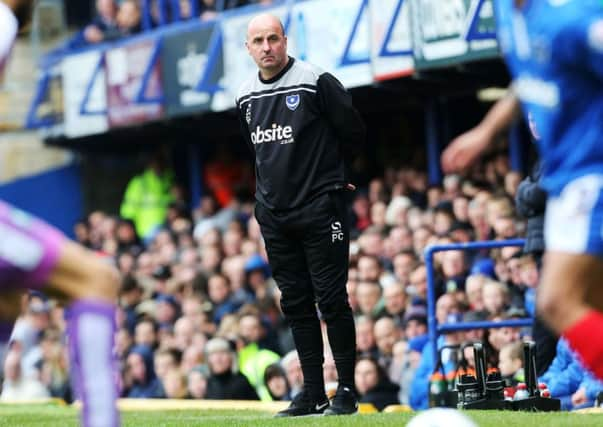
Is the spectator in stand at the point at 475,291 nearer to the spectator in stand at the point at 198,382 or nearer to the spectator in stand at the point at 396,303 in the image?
the spectator in stand at the point at 396,303

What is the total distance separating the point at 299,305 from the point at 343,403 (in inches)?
25.3

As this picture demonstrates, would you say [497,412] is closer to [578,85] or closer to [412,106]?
[578,85]

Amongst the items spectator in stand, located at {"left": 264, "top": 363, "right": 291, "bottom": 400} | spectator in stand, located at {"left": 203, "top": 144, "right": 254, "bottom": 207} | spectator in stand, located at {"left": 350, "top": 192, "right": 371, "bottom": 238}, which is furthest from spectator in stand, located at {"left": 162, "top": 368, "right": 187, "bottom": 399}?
spectator in stand, located at {"left": 203, "top": 144, "right": 254, "bottom": 207}

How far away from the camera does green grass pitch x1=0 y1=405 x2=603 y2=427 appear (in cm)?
789

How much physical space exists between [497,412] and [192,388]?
6.51 meters

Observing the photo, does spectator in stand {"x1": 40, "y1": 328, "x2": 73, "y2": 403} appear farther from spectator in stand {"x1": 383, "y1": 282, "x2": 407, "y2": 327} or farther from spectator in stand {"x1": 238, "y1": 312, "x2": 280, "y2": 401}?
spectator in stand {"x1": 383, "y1": 282, "x2": 407, "y2": 327}

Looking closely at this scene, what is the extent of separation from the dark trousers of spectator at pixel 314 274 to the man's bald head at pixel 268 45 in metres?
0.83

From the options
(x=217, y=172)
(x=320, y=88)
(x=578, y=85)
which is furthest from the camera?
(x=217, y=172)

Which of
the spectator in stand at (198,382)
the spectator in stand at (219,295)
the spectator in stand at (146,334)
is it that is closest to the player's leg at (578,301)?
the spectator in stand at (198,382)

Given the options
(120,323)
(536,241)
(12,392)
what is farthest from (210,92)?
(536,241)

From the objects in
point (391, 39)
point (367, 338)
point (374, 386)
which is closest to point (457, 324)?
point (374, 386)

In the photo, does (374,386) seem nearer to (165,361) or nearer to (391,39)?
(165,361)

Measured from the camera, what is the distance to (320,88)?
30.0 ft

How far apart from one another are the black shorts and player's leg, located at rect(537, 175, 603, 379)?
342 cm
